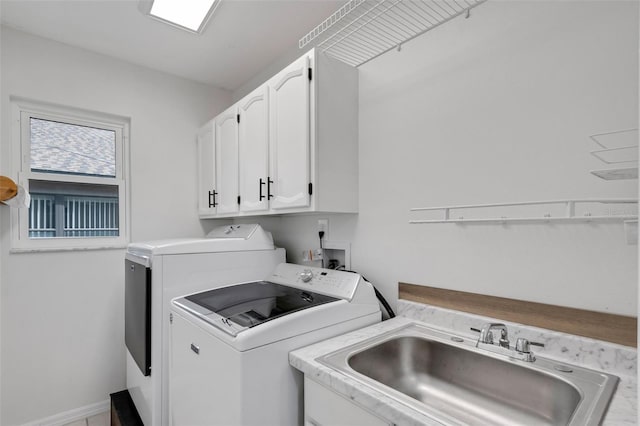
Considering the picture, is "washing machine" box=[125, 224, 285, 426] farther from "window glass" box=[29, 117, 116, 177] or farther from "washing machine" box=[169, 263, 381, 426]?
"window glass" box=[29, 117, 116, 177]

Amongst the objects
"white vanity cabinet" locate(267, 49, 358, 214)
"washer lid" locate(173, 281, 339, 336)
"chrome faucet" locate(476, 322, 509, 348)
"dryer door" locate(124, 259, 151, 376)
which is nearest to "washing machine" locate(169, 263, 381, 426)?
"washer lid" locate(173, 281, 339, 336)

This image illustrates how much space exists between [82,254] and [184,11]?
180 centimetres

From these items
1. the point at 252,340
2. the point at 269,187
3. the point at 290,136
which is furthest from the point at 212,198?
the point at 252,340

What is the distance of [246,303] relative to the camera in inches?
61.5

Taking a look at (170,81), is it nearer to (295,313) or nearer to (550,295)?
(295,313)

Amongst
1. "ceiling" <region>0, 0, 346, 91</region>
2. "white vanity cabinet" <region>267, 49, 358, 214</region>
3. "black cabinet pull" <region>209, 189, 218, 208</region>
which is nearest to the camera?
"white vanity cabinet" <region>267, 49, 358, 214</region>

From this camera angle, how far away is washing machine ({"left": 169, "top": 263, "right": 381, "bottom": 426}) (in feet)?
3.78

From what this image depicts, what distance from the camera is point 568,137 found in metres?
1.14

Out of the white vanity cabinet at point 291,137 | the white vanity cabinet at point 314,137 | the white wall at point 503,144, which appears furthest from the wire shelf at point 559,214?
Result: the white vanity cabinet at point 291,137

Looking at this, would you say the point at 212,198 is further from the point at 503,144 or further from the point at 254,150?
the point at 503,144

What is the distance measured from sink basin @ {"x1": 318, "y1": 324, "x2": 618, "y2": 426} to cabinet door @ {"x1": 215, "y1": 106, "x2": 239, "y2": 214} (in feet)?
4.69

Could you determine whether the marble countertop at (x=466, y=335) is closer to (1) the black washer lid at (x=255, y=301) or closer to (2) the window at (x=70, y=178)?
(1) the black washer lid at (x=255, y=301)

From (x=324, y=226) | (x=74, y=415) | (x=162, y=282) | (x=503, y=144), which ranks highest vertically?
(x=503, y=144)

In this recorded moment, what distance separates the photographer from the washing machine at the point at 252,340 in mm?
1152
